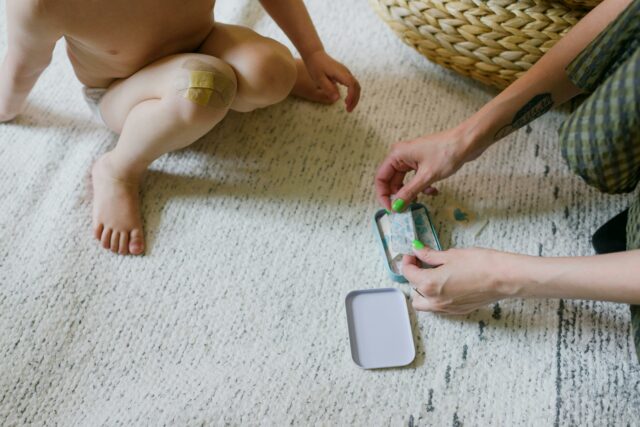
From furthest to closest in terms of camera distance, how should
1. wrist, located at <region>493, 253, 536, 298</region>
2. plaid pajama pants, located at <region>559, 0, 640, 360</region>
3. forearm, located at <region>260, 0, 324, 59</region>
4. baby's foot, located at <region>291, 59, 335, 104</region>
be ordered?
baby's foot, located at <region>291, 59, 335, 104</region>, forearm, located at <region>260, 0, 324, 59</region>, wrist, located at <region>493, 253, 536, 298</region>, plaid pajama pants, located at <region>559, 0, 640, 360</region>

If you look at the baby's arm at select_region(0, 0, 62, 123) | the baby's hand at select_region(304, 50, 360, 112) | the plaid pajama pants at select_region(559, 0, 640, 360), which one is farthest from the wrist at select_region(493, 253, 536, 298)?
the baby's arm at select_region(0, 0, 62, 123)

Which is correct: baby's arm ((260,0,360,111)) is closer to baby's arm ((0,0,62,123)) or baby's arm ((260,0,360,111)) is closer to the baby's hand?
the baby's hand

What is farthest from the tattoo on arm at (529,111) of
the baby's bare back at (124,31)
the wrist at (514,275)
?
the baby's bare back at (124,31)

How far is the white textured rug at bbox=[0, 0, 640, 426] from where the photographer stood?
0.85m

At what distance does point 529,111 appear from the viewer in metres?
0.89

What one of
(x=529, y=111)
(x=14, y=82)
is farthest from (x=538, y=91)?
(x=14, y=82)

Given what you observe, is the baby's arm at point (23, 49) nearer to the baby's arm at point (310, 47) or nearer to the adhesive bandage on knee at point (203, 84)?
the adhesive bandage on knee at point (203, 84)

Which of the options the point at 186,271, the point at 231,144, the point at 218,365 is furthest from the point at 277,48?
the point at 218,365

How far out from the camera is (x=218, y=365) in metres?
0.87

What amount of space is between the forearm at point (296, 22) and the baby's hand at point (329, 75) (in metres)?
0.02

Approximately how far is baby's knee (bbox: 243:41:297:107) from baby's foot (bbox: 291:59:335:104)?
0.43 ft

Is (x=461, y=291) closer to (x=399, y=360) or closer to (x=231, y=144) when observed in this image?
(x=399, y=360)

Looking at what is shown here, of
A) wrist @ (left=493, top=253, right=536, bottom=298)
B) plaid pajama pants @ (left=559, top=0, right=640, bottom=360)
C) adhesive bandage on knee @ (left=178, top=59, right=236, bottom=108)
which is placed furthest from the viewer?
adhesive bandage on knee @ (left=178, top=59, right=236, bottom=108)

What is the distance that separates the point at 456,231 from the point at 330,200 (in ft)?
0.74
